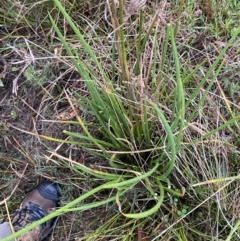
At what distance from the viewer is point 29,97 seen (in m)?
1.43

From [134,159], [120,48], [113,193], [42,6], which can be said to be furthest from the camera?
[42,6]

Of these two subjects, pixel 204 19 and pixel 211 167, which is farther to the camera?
pixel 204 19

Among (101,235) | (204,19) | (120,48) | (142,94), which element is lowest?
(101,235)

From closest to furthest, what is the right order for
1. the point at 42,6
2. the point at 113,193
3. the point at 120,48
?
the point at 120,48
the point at 113,193
the point at 42,6

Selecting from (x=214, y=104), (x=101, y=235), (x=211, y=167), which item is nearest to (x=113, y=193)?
(x=101, y=235)

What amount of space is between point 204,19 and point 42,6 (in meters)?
0.56

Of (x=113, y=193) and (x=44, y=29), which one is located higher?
(x=44, y=29)

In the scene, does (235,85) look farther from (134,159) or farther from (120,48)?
(120,48)

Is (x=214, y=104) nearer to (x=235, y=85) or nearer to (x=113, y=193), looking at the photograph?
(x=235, y=85)

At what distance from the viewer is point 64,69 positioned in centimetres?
139

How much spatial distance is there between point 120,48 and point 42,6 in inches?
26.8

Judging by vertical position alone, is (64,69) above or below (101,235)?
above

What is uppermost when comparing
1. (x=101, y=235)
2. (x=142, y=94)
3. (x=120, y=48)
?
(x=120, y=48)

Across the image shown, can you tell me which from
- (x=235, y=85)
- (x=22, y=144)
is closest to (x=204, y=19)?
(x=235, y=85)
